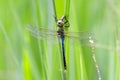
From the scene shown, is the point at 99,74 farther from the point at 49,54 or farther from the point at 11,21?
the point at 11,21

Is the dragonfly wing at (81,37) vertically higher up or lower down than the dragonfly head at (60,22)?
lower down

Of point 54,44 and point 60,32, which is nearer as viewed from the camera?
point 54,44

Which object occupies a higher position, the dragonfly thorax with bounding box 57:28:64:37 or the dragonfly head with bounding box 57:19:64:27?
the dragonfly head with bounding box 57:19:64:27

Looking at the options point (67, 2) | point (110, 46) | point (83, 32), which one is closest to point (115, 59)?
point (110, 46)

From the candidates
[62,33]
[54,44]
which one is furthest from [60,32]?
[54,44]

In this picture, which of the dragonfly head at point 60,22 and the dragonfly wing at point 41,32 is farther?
the dragonfly wing at point 41,32

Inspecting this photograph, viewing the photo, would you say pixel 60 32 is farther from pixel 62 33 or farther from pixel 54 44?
pixel 54 44
